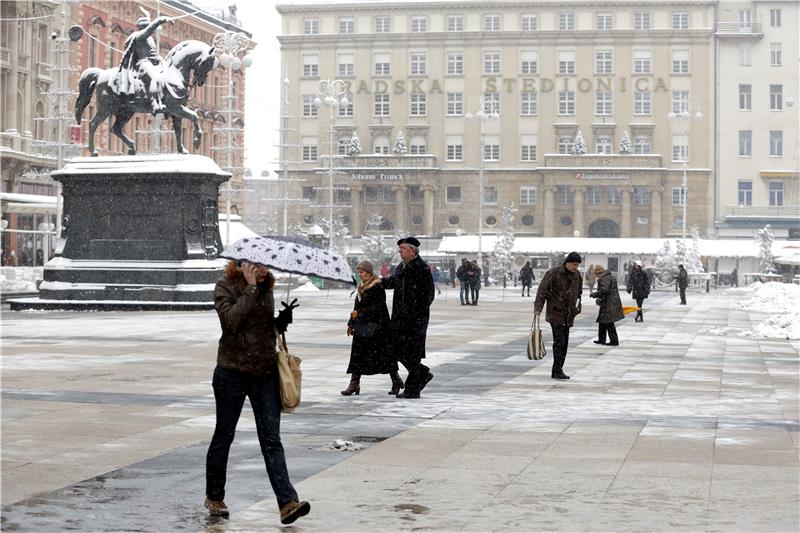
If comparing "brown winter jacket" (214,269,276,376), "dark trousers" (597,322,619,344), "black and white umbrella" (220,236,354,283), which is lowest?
"dark trousers" (597,322,619,344)

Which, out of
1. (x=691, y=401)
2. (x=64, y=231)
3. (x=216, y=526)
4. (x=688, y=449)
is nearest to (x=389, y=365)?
(x=691, y=401)

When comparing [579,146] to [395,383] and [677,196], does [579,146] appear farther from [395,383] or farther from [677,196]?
[395,383]

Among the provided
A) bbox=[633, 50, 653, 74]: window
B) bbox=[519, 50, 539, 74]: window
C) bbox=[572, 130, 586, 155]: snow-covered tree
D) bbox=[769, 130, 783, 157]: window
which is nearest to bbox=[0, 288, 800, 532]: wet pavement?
bbox=[572, 130, 586, 155]: snow-covered tree

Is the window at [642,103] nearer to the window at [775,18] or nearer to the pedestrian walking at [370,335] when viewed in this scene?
the window at [775,18]

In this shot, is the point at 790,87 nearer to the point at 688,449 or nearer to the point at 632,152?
the point at 632,152

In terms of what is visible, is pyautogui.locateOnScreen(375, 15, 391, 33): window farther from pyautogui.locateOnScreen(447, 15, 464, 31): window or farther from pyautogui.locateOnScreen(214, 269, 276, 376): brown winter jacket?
pyautogui.locateOnScreen(214, 269, 276, 376): brown winter jacket

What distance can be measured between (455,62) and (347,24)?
29.6 ft

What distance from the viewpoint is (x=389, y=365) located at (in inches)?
590

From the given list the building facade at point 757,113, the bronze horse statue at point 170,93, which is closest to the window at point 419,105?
the building facade at point 757,113

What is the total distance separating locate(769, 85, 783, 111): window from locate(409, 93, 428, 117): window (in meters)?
26.0

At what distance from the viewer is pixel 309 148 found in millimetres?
111625

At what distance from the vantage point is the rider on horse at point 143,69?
3525 cm

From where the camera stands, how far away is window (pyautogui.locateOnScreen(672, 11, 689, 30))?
108m

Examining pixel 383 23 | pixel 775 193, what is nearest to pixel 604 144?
pixel 775 193
